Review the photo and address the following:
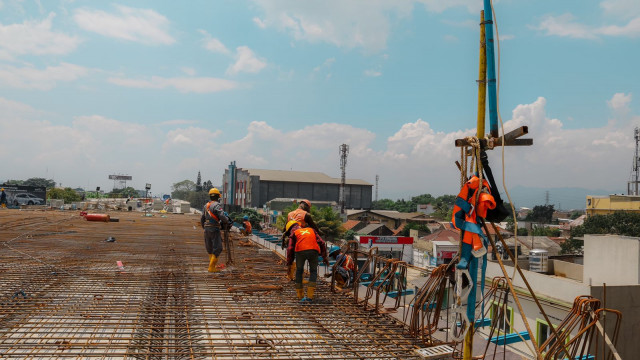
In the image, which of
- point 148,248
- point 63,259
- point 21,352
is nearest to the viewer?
point 21,352

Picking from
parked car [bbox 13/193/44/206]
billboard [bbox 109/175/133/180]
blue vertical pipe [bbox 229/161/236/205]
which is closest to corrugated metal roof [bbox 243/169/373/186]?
blue vertical pipe [bbox 229/161/236/205]

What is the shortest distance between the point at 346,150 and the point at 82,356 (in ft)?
193

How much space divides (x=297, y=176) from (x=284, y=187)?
18.7 ft

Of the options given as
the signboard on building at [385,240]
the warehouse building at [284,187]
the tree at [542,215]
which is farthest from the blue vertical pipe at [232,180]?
the tree at [542,215]

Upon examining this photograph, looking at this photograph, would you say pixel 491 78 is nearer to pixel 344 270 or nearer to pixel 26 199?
pixel 344 270

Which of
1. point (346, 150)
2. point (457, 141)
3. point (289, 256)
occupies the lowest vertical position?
point (289, 256)

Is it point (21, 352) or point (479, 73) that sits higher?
point (479, 73)

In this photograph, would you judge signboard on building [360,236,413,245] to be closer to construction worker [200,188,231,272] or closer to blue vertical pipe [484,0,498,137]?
construction worker [200,188,231,272]

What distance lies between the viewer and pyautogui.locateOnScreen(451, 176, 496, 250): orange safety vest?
384cm

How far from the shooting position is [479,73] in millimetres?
3943

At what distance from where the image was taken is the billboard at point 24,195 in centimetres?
5712

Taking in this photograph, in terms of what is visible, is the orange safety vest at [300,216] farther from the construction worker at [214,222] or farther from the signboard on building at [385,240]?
the signboard on building at [385,240]

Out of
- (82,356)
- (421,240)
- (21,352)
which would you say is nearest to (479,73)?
(82,356)

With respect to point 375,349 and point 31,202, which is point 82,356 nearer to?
point 375,349
